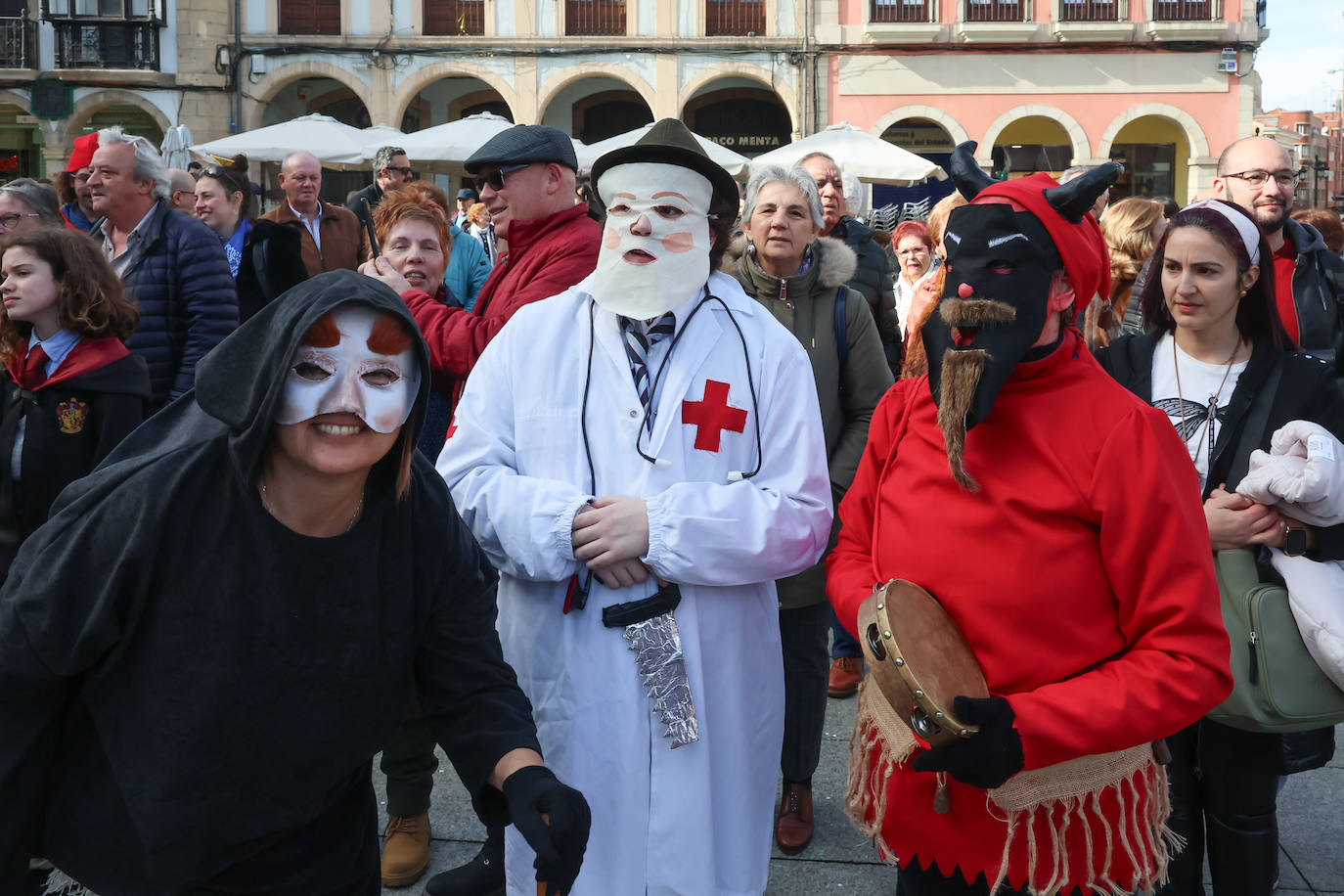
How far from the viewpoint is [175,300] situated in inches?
179

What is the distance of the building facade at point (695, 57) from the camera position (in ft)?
72.9

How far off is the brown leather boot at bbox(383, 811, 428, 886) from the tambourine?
1913 millimetres

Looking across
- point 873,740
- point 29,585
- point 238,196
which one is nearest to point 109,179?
point 238,196

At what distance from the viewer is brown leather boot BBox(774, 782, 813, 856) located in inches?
139

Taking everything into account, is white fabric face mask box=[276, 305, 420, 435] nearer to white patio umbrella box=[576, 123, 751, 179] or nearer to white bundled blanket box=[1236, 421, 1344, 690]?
white bundled blanket box=[1236, 421, 1344, 690]

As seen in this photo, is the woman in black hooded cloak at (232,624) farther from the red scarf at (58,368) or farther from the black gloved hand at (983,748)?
the red scarf at (58,368)

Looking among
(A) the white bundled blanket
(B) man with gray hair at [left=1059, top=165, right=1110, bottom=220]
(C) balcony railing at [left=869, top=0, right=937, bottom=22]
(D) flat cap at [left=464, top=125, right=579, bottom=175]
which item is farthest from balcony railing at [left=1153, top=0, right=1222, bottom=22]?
(A) the white bundled blanket

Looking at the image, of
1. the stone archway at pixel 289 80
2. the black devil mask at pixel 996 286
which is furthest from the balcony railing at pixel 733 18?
the black devil mask at pixel 996 286

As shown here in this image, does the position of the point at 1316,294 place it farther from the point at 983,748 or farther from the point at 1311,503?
the point at 983,748

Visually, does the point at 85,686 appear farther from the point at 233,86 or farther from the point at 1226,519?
the point at 233,86

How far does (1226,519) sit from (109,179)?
4137 millimetres

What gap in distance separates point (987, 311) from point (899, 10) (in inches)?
884

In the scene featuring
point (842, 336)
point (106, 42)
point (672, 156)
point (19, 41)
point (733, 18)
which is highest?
point (733, 18)

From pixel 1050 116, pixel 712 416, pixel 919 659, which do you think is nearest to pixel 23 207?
pixel 712 416
